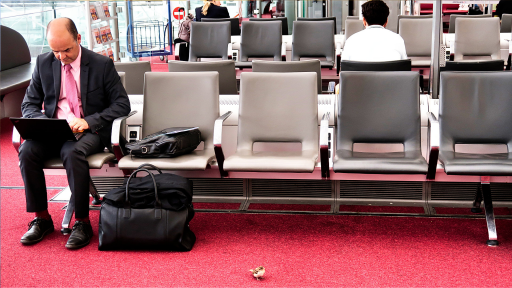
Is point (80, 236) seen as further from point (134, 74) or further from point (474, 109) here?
point (474, 109)

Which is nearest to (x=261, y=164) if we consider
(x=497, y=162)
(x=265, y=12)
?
(x=497, y=162)

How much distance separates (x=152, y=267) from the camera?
271 cm

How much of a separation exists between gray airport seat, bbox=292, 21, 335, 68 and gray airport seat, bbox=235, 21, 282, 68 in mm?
197

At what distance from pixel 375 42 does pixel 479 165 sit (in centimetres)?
140

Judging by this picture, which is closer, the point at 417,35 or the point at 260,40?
the point at 417,35

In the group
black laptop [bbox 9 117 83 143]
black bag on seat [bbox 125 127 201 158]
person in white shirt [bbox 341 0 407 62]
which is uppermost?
person in white shirt [bbox 341 0 407 62]

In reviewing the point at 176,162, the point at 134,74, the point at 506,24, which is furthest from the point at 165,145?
the point at 506,24

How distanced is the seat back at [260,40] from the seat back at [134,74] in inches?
93.4

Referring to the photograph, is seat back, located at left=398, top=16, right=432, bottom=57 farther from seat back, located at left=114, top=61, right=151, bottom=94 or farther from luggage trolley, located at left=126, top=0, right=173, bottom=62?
luggage trolley, located at left=126, top=0, right=173, bottom=62

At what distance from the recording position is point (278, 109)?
342cm

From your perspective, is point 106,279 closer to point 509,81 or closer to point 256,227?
point 256,227

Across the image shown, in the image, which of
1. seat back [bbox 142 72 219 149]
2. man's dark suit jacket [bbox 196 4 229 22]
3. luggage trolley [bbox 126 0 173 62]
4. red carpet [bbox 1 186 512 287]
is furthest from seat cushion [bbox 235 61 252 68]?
luggage trolley [bbox 126 0 173 62]

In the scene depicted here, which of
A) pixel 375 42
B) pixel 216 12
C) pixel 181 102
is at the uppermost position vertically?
pixel 216 12

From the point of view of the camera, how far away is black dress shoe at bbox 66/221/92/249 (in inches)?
116
